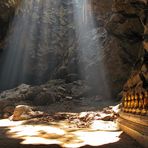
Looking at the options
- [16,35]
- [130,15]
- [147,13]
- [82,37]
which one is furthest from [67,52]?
[147,13]

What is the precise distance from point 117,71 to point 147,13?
13.7m

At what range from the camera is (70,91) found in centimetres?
2617

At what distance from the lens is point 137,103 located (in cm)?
711

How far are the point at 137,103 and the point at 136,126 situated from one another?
61 cm

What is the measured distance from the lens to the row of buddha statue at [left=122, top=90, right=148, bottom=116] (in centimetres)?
639

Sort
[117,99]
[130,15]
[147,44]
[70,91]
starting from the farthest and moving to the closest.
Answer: [70,91], [117,99], [130,15], [147,44]

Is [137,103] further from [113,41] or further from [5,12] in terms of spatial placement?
[113,41]

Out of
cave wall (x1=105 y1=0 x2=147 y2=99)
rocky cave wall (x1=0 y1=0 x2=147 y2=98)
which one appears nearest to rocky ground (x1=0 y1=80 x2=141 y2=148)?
rocky cave wall (x1=0 y1=0 x2=147 y2=98)

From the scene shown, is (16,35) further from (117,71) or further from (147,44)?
(147,44)

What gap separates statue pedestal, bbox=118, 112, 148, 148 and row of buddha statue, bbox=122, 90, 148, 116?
0.47 feet

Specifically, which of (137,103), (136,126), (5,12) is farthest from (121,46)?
(136,126)

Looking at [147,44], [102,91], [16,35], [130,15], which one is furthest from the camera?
[16,35]

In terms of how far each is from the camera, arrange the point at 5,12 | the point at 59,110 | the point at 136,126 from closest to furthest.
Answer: the point at 136,126, the point at 5,12, the point at 59,110

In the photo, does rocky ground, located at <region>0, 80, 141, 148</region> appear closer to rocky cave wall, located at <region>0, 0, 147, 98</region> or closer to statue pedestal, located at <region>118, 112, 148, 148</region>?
statue pedestal, located at <region>118, 112, 148, 148</region>
